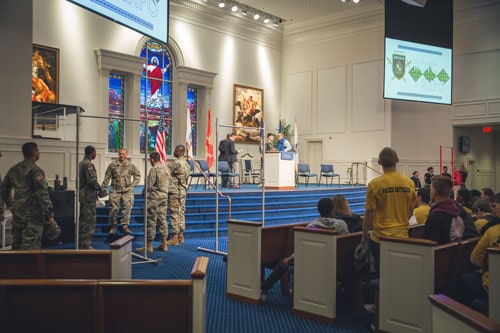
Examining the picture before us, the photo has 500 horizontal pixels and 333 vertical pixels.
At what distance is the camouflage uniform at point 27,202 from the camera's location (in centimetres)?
484

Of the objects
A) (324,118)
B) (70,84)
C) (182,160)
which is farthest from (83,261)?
(324,118)

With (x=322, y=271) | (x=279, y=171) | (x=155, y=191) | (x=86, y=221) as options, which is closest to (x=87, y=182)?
(x=86, y=221)

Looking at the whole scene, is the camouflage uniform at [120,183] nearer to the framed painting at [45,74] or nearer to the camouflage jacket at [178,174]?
the camouflage jacket at [178,174]

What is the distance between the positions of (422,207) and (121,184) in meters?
4.69

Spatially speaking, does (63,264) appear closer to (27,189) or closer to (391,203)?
(27,189)

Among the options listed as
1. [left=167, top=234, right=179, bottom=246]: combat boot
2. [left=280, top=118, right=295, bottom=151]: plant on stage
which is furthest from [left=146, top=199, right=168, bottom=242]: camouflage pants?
[left=280, top=118, right=295, bottom=151]: plant on stage

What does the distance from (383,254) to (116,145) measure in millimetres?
11213

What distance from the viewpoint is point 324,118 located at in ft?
58.5

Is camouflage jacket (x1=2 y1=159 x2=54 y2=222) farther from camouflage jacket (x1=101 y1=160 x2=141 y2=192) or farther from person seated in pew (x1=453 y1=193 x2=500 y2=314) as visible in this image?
person seated in pew (x1=453 y1=193 x2=500 y2=314)

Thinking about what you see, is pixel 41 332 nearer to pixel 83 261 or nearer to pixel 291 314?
pixel 83 261

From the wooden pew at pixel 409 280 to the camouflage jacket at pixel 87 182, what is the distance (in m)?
4.46

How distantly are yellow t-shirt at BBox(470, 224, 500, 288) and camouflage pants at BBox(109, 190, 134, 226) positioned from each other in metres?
5.63

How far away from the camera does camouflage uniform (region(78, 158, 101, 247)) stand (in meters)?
6.68

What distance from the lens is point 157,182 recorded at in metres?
7.04
